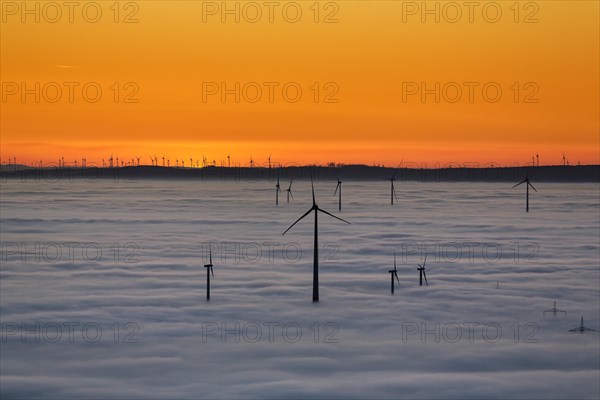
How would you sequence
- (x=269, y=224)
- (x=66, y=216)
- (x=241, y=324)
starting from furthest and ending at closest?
(x=66, y=216) → (x=269, y=224) → (x=241, y=324)

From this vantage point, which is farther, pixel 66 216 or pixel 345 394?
pixel 66 216

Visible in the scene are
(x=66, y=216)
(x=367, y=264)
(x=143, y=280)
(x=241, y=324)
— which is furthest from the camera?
(x=66, y=216)

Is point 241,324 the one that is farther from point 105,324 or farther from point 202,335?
point 105,324

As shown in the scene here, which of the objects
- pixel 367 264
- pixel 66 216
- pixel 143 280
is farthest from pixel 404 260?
pixel 66 216

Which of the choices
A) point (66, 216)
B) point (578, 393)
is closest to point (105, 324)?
point (578, 393)

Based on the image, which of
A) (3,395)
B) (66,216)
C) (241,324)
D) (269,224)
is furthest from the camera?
(66,216)

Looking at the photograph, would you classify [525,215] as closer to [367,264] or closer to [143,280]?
[367,264]

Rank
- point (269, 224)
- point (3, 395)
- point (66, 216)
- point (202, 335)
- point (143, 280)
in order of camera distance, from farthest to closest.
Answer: point (66, 216)
point (269, 224)
point (143, 280)
point (202, 335)
point (3, 395)

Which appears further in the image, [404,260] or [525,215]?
[525,215]
